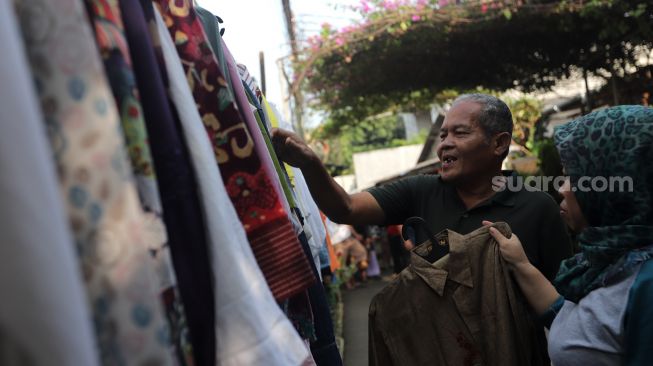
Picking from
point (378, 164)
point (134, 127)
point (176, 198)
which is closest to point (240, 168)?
point (176, 198)

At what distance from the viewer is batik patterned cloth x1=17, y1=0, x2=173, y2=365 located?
835mm

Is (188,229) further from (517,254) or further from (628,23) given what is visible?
(628,23)

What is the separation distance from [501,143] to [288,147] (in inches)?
42.8

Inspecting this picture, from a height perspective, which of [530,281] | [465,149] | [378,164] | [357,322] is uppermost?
[465,149]

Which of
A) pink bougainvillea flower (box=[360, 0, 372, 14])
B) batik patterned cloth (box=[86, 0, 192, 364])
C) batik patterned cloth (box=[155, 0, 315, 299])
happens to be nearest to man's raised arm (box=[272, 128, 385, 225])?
batik patterned cloth (box=[155, 0, 315, 299])

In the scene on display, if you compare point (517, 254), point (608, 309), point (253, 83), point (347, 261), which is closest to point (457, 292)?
point (517, 254)

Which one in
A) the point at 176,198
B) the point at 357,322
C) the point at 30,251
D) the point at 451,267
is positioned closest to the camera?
the point at 30,251

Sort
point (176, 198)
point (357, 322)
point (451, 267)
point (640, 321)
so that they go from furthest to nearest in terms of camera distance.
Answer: point (357, 322), point (451, 267), point (640, 321), point (176, 198)

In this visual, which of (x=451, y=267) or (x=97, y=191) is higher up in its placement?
(x=97, y=191)

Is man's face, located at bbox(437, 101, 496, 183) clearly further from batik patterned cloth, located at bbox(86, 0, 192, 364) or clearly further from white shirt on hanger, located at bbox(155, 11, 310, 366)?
batik patterned cloth, located at bbox(86, 0, 192, 364)

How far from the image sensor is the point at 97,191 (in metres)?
0.85

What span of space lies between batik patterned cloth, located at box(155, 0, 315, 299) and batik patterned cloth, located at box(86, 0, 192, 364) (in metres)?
0.28

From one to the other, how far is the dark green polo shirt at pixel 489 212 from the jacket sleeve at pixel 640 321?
831mm

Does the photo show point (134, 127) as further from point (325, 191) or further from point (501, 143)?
point (501, 143)
